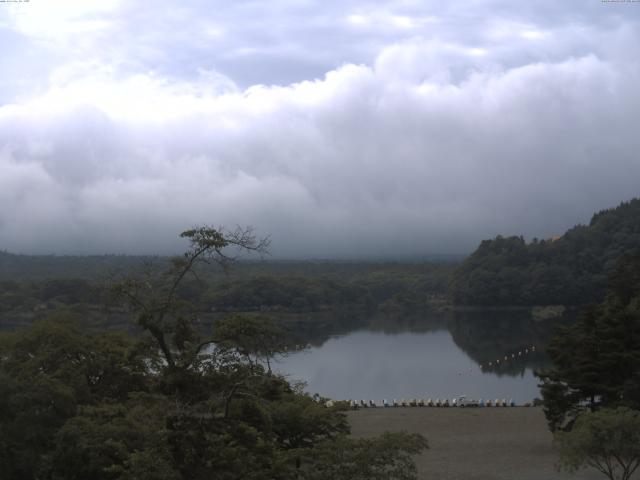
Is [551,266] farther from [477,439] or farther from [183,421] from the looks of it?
[183,421]

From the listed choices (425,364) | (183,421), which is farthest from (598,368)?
(425,364)

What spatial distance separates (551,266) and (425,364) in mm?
49275

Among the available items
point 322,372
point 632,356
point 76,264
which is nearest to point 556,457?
point 632,356

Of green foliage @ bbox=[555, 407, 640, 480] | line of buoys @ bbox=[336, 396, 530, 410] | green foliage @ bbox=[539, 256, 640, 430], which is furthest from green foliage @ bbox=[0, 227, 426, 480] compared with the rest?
line of buoys @ bbox=[336, 396, 530, 410]

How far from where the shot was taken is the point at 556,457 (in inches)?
750

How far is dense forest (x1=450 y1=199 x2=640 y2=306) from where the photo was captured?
86625mm

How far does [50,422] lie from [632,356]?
14.0 m

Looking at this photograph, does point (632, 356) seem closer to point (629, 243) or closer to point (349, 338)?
point (349, 338)

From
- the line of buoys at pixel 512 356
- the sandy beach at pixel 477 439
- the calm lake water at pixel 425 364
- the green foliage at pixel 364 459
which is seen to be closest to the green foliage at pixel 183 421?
the green foliage at pixel 364 459

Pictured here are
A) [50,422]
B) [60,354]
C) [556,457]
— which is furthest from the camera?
[556,457]

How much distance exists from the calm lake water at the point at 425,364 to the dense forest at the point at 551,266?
67.4ft

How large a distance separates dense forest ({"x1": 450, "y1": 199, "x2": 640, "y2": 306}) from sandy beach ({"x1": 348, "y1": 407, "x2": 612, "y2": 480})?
197 feet

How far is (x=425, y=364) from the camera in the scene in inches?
1804

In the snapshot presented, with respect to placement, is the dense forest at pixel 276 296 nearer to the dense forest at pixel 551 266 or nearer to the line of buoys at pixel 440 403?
the dense forest at pixel 551 266
